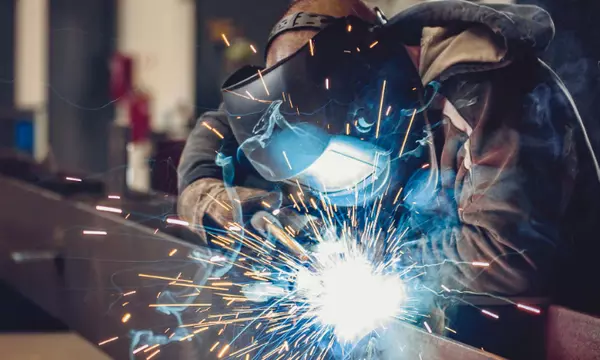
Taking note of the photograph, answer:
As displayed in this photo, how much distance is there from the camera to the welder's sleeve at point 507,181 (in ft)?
2.17

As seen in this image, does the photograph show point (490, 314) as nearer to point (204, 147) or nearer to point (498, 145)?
point (498, 145)

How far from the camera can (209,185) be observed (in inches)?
37.7

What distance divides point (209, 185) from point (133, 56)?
1.57ft

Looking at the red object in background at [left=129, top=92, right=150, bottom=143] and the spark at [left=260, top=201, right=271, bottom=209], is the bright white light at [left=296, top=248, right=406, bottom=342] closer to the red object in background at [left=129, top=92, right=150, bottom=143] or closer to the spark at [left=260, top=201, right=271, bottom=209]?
the spark at [left=260, top=201, right=271, bottom=209]

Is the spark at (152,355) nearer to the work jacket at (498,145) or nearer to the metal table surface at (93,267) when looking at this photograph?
the metal table surface at (93,267)

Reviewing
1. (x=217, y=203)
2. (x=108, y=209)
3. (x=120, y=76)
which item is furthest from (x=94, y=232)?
(x=217, y=203)

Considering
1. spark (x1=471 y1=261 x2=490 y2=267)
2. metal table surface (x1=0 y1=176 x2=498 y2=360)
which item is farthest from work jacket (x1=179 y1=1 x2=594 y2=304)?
metal table surface (x1=0 y1=176 x2=498 y2=360)

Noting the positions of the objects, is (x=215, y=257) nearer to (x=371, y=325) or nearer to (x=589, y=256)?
(x=371, y=325)

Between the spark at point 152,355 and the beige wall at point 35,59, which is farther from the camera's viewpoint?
the beige wall at point 35,59

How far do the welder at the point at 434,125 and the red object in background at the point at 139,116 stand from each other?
33 centimetres

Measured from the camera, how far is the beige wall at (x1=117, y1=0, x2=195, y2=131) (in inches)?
41.4

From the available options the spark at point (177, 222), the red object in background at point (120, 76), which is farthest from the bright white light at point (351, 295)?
the red object in background at point (120, 76)

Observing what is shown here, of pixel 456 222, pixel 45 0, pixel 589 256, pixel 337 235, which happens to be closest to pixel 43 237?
pixel 45 0

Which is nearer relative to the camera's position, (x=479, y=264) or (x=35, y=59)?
(x=479, y=264)
